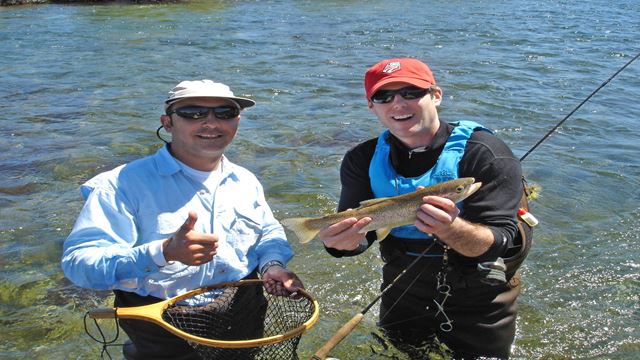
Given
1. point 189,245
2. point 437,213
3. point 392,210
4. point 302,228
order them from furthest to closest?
point 302,228 → point 392,210 → point 437,213 → point 189,245

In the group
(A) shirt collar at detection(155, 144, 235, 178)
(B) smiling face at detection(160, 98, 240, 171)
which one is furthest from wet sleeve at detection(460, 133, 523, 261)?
(A) shirt collar at detection(155, 144, 235, 178)

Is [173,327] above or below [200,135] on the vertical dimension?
below

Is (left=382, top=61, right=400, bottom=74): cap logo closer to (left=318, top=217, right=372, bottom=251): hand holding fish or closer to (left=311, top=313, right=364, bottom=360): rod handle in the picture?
(left=318, top=217, right=372, bottom=251): hand holding fish

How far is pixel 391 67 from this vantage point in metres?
4.29

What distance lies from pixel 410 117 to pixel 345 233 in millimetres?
917

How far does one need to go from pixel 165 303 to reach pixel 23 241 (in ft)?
16.0

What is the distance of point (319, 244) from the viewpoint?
26.1 feet

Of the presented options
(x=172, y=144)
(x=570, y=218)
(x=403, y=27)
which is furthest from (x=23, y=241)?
(x=403, y=27)

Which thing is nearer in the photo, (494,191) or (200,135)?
(200,135)

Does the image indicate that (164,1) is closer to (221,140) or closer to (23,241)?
(23,241)

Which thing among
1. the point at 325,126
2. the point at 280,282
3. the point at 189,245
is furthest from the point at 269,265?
the point at 325,126

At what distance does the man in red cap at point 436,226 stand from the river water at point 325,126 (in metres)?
0.97

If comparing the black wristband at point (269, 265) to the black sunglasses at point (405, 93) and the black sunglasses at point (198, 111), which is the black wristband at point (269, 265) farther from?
the black sunglasses at point (405, 93)

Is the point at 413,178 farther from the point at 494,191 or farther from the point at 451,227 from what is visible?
the point at 451,227
